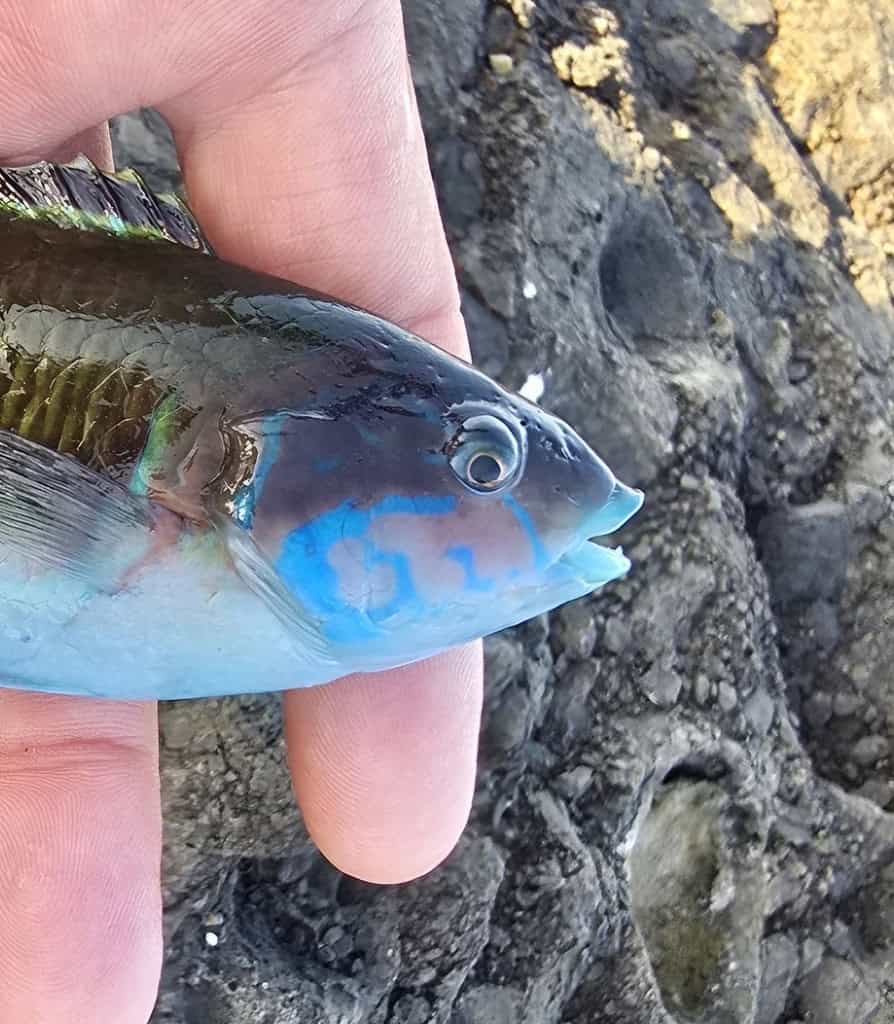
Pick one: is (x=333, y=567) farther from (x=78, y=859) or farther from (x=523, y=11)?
(x=523, y=11)

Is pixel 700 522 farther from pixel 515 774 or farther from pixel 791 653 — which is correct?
pixel 515 774

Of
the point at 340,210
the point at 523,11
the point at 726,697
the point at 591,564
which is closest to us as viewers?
the point at 591,564

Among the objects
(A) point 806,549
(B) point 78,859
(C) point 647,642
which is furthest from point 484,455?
(A) point 806,549

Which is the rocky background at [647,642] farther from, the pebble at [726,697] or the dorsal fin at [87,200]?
the dorsal fin at [87,200]

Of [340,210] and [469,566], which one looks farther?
[340,210]

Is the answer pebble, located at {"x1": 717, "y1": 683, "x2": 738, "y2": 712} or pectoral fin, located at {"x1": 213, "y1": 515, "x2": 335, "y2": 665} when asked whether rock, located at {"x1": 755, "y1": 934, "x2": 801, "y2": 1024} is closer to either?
pebble, located at {"x1": 717, "y1": 683, "x2": 738, "y2": 712}

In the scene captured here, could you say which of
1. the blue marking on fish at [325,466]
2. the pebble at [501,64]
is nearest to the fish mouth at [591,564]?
the blue marking on fish at [325,466]
